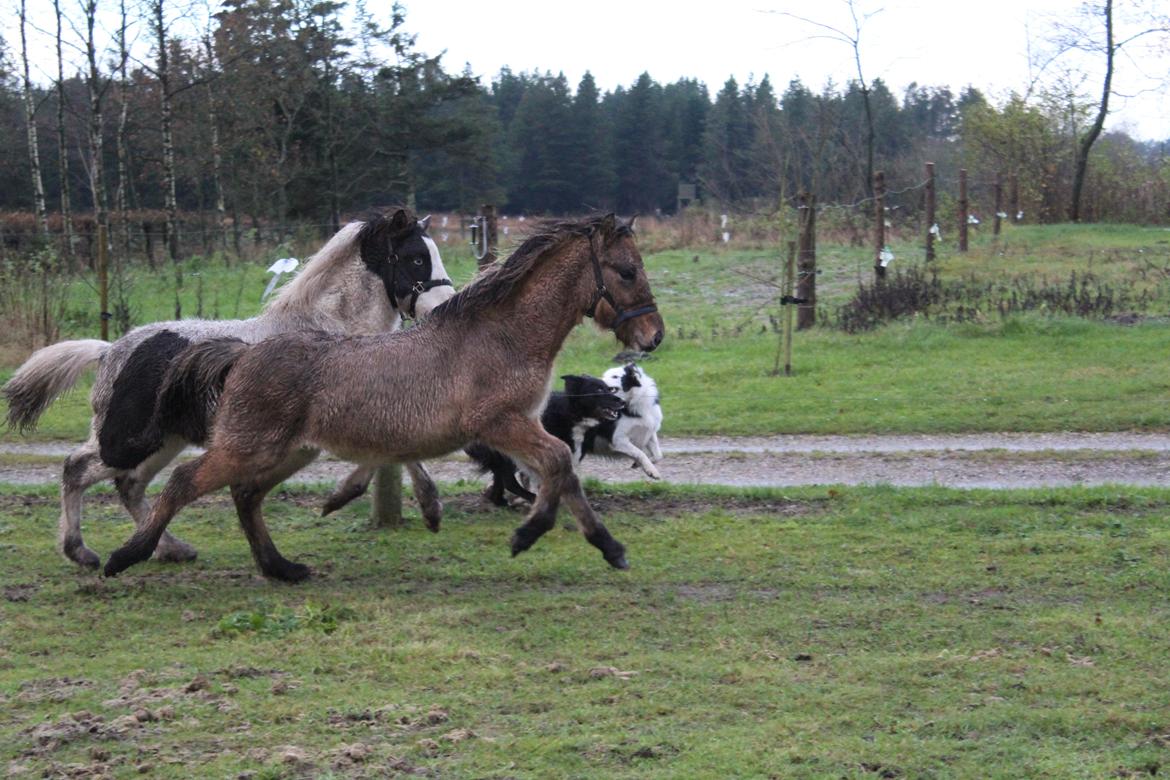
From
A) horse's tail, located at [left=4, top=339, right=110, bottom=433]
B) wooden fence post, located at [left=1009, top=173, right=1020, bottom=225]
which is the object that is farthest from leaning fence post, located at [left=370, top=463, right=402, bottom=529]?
wooden fence post, located at [left=1009, top=173, right=1020, bottom=225]

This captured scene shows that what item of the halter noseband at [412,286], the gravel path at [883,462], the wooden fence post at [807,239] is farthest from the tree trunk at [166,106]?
the halter noseband at [412,286]

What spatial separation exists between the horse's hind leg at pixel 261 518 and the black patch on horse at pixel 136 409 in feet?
2.56

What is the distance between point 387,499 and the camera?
8820mm

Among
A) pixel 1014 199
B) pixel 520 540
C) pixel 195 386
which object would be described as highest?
pixel 1014 199

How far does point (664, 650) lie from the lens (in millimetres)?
5785

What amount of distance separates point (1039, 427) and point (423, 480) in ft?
22.6

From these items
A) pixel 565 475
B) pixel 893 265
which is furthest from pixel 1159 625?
pixel 893 265

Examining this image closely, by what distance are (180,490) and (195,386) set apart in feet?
2.24

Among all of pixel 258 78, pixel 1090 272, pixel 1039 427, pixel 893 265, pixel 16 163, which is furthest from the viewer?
pixel 16 163

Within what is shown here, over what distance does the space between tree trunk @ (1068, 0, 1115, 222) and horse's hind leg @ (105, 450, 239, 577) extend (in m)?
32.0

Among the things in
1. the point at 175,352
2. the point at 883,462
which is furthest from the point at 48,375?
the point at 883,462

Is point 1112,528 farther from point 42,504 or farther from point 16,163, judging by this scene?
point 16,163

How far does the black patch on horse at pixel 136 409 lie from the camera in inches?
295

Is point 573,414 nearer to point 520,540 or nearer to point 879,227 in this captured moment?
point 520,540
